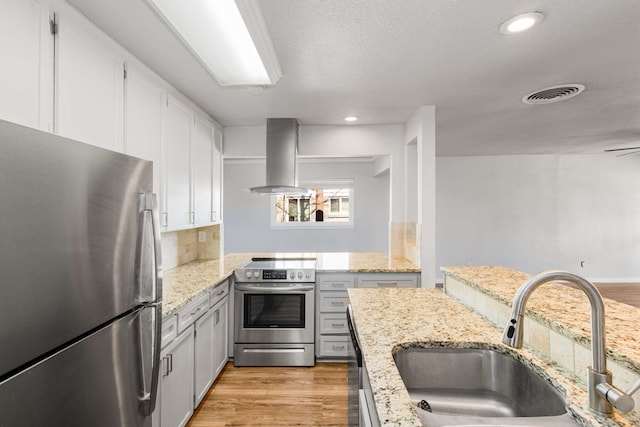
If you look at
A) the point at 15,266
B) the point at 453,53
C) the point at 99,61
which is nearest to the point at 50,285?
the point at 15,266

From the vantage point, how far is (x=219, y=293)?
2.65 m

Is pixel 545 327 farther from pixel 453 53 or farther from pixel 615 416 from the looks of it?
pixel 453 53

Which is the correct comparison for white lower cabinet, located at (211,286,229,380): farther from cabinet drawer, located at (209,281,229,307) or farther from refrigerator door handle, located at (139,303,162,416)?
refrigerator door handle, located at (139,303,162,416)

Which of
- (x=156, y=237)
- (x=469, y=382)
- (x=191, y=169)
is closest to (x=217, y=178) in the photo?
(x=191, y=169)

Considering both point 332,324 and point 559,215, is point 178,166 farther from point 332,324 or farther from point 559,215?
point 559,215

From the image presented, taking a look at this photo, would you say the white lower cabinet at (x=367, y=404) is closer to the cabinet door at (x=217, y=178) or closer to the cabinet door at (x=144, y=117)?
the cabinet door at (x=144, y=117)

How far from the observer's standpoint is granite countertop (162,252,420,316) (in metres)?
1.99

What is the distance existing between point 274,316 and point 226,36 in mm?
2385

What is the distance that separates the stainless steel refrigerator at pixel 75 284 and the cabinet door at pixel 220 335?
1.36 m

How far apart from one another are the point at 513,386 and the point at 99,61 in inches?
96.8

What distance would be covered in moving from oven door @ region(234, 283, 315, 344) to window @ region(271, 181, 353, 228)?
2829mm

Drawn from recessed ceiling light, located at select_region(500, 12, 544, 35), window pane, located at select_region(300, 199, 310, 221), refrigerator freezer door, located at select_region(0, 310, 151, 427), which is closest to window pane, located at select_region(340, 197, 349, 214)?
window pane, located at select_region(300, 199, 310, 221)

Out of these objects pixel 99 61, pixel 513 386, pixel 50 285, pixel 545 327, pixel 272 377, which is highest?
pixel 99 61

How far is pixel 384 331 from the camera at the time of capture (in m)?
1.33
